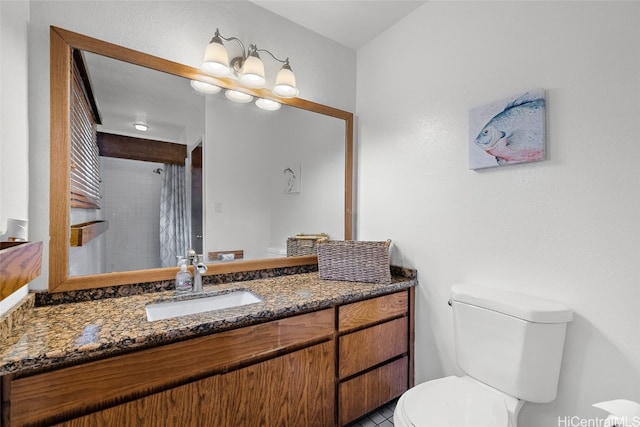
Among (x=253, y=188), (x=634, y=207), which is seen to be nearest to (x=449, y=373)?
(x=634, y=207)

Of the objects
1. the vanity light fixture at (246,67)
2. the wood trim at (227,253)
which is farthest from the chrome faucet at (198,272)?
the vanity light fixture at (246,67)

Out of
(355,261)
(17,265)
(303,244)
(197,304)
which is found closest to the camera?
(17,265)

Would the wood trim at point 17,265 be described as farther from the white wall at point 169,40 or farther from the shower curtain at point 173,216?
the shower curtain at point 173,216

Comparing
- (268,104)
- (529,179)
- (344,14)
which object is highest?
(344,14)

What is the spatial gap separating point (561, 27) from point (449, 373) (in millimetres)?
1740

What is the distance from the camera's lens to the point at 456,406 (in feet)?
3.65

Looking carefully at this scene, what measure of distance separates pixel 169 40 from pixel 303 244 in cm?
134

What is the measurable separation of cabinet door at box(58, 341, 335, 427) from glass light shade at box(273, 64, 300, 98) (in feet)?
4.61

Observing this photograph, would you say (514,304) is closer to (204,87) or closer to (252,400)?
(252,400)

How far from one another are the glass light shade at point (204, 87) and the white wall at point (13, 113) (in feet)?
2.08

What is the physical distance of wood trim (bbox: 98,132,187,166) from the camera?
1390 mm

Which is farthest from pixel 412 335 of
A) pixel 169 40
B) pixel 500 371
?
pixel 169 40

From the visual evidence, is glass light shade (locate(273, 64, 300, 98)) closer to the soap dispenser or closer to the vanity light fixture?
the vanity light fixture

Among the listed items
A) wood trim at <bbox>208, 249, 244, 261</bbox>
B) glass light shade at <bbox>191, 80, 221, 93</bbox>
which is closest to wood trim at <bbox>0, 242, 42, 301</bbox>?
wood trim at <bbox>208, 249, 244, 261</bbox>
